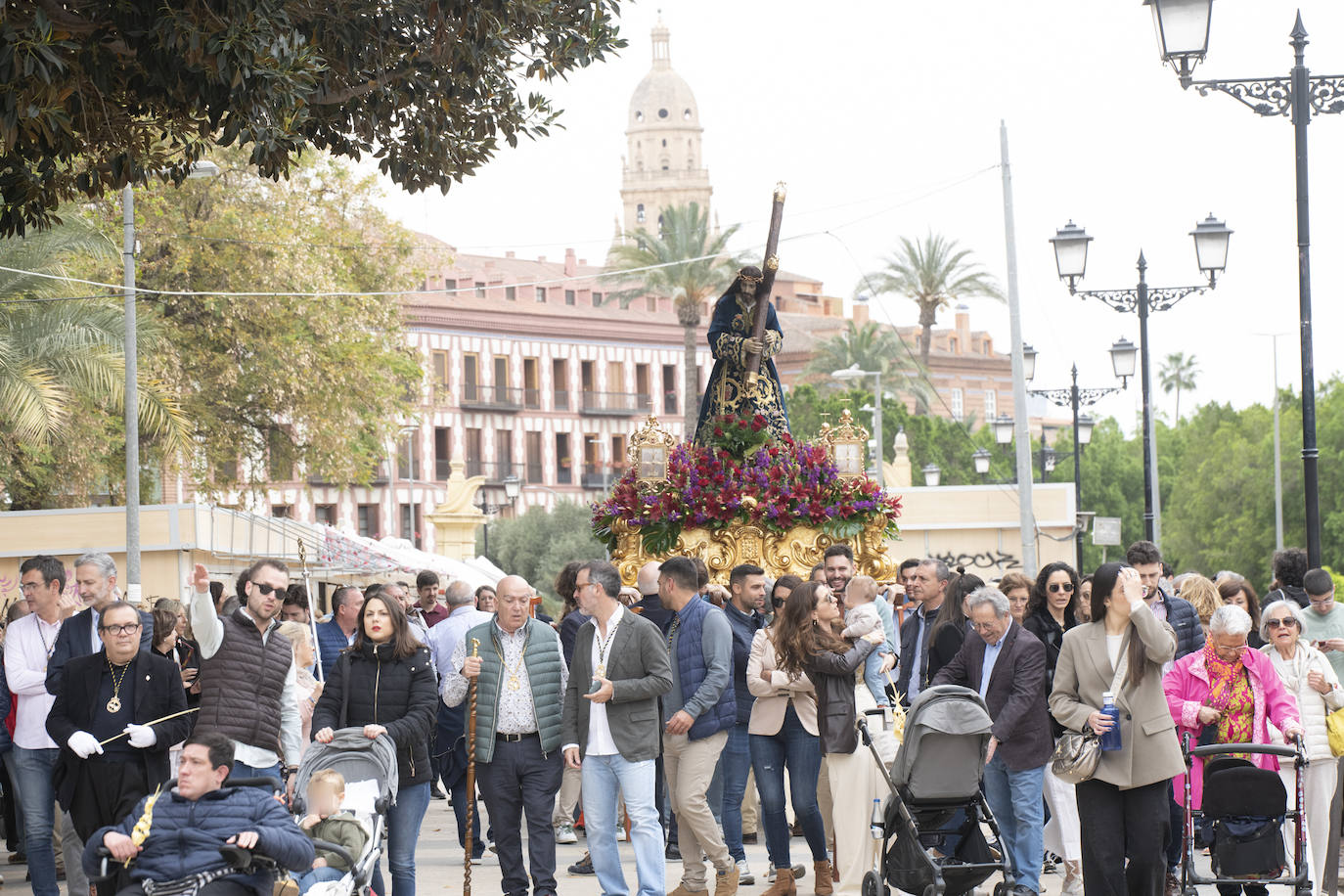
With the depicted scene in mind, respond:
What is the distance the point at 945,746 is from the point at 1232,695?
4.99 feet

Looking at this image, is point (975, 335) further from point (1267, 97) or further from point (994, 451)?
point (1267, 97)

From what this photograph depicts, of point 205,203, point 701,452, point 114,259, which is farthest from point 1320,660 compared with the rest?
point 205,203

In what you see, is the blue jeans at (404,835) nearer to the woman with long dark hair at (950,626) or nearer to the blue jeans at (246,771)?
the blue jeans at (246,771)

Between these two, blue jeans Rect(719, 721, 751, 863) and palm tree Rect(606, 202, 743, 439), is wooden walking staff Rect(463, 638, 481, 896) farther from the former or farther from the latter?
palm tree Rect(606, 202, 743, 439)

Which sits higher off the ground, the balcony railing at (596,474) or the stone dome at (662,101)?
the stone dome at (662,101)

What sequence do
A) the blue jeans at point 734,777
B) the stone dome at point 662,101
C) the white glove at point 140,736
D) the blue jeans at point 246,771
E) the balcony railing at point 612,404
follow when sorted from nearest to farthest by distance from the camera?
the blue jeans at point 246,771, the white glove at point 140,736, the blue jeans at point 734,777, the balcony railing at point 612,404, the stone dome at point 662,101

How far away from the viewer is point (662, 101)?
161125 millimetres

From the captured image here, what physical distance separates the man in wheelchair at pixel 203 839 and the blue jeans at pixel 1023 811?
4.31 meters

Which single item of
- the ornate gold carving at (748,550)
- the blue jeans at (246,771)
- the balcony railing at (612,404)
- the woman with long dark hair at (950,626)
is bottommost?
the blue jeans at (246,771)

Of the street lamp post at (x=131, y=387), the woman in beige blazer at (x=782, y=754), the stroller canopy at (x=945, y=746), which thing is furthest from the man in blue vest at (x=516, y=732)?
the street lamp post at (x=131, y=387)

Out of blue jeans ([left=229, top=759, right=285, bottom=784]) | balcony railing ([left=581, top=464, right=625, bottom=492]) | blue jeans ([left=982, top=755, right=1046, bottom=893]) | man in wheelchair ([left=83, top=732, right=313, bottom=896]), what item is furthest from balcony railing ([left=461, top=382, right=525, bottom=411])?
man in wheelchair ([left=83, top=732, right=313, bottom=896])

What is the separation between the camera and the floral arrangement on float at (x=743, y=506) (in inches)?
640

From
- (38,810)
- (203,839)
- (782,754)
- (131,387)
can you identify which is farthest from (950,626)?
(131,387)

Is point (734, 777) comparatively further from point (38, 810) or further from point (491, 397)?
point (491, 397)
